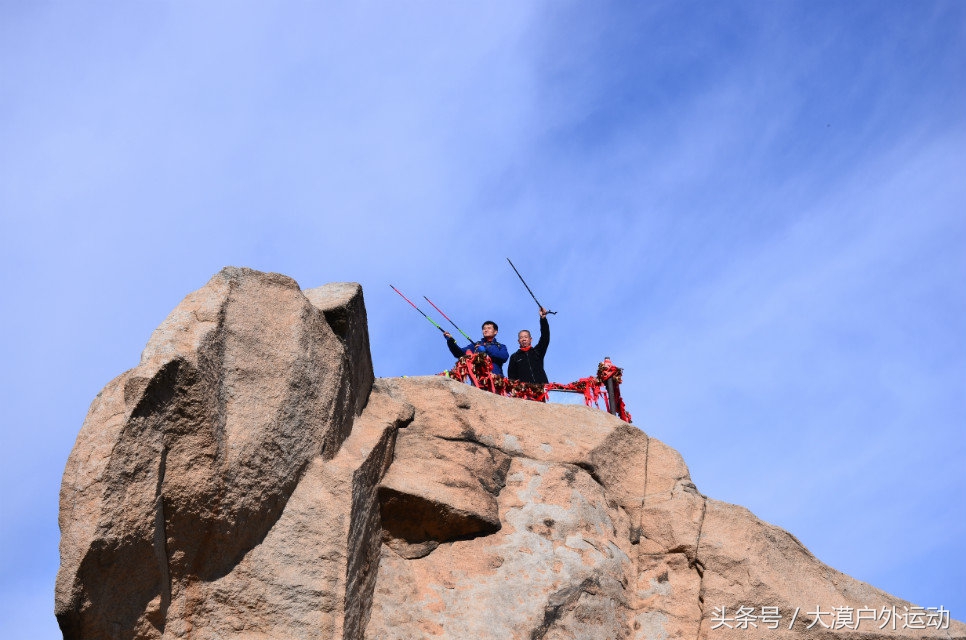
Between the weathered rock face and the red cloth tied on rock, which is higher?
the red cloth tied on rock

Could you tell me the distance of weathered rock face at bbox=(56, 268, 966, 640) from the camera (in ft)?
25.6

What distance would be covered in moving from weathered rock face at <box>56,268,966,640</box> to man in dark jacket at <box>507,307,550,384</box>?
280cm

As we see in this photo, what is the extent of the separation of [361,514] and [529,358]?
638cm

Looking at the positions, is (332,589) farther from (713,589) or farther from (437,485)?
(713,589)

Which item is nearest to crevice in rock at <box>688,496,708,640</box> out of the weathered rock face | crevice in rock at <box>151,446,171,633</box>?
the weathered rock face

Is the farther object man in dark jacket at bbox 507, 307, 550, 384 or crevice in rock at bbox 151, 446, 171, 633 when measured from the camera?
man in dark jacket at bbox 507, 307, 550, 384

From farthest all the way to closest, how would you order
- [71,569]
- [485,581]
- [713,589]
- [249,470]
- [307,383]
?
[713,589] → [485,581] → [307,383] → [249,470] → [71,569]

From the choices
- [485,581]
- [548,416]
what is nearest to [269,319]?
[485,581]

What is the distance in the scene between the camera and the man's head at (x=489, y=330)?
48.9 ft

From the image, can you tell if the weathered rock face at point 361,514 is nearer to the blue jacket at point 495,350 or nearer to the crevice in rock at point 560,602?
the crevice in rock at point 560,602

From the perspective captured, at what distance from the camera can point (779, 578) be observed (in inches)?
432

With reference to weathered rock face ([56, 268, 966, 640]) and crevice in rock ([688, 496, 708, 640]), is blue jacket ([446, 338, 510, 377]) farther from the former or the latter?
crevice in rock ([688, 496, 708, 640])

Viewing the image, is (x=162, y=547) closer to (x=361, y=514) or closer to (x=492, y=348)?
(x=361, y=514)

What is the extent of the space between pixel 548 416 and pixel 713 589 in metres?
2.46
